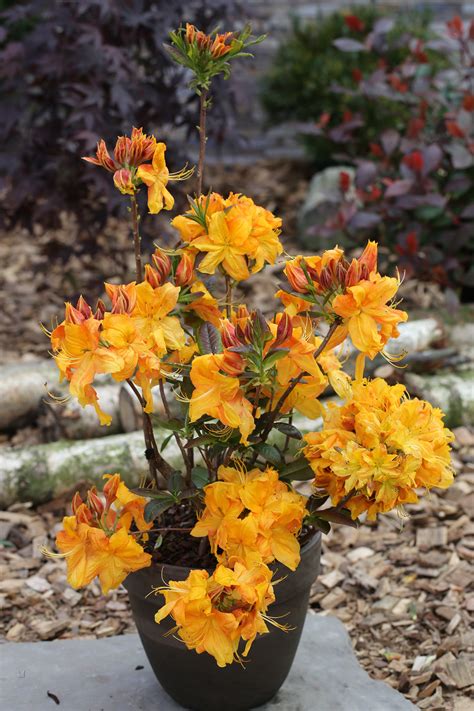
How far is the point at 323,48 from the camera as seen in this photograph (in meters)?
5.77

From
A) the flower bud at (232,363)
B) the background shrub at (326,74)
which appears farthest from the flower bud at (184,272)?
the background shrub at (326,74)

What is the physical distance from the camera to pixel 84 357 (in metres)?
1.43

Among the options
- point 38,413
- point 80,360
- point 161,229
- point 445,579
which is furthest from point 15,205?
point 80,360

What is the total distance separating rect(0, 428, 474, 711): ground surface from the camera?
7.02 feet

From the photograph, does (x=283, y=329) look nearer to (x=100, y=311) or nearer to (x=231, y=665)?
(x=100, y=311)

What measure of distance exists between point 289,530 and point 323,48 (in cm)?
475

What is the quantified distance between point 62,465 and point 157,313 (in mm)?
1350

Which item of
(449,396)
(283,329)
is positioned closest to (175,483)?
(283,329)

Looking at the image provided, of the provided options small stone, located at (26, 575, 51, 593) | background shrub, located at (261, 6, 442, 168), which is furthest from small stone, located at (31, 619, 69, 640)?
background shrub, located at (261, 6, 442, 168)

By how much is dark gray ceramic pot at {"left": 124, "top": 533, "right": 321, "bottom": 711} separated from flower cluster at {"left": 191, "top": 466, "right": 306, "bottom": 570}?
0.38 ft

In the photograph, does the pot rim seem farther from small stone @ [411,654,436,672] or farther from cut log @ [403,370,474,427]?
cut log @ [403,370,474,427]

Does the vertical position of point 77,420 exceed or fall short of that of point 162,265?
it falls short

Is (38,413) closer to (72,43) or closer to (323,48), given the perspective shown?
(72,43)

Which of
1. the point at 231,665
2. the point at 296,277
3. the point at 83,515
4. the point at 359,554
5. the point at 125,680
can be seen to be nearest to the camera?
the point at 296,277
